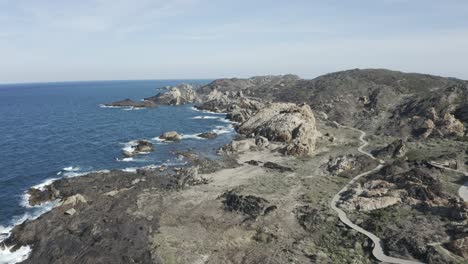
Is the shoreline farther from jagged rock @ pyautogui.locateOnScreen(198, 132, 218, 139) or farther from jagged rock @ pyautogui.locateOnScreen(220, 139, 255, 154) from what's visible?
jagged rock @ pyautogui.locateOnScreen(198, 132, 218, 139)

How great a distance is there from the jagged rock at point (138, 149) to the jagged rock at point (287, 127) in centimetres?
2815

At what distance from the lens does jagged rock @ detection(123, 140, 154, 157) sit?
278ft

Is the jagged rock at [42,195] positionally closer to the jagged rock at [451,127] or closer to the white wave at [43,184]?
the white wave at [43,184]

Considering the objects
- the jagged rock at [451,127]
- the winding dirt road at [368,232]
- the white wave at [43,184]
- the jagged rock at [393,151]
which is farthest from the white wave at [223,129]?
the jagged rock at [451,127]

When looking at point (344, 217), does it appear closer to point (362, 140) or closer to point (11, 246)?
point (11, 246)

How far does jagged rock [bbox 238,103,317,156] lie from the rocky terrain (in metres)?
0.36

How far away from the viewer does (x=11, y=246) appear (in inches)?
1791

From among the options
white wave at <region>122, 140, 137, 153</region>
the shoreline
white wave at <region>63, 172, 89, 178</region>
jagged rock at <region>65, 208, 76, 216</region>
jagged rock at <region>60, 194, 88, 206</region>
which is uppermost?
jagged rock at <region>60, 194, 88, 206</region>

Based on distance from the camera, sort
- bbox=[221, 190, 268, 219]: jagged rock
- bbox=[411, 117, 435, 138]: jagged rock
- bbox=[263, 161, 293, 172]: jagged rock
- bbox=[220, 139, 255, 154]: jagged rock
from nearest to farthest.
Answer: bbox=[221, 190, 268, 219]: jagged rock → bbox=[263, 161, 293, 172]: jagged rock → bbox=[220, 139, 255, 154]: jagged rock → bbox=[411, 117, 435, 138]: jagged rock

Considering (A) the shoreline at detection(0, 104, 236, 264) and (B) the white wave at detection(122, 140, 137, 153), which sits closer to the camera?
(A) the shoreline at detection(0, 104, 236, 264)

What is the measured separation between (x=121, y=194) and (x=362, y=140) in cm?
6232

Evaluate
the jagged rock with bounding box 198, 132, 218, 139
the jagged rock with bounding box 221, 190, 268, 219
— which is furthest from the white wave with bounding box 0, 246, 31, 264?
the jagged rock with bounding box 198, 132, 218, 139

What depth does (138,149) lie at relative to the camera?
8825 centimetres

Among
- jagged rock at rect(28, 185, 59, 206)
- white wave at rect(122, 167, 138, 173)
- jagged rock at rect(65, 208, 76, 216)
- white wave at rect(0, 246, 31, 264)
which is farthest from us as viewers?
white wave at rect(122, 167, 138, 173)
